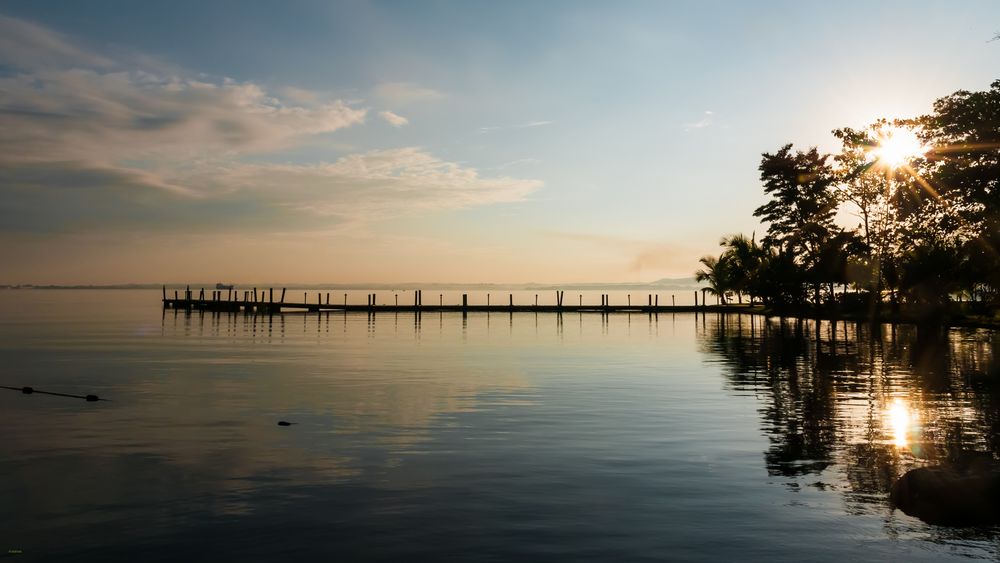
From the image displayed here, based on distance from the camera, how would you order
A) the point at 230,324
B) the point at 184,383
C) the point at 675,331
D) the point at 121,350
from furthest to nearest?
the point at 230,324 → the point at 675,331 → the point at 121,350 → the point at 184,383

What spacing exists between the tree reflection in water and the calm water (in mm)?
108

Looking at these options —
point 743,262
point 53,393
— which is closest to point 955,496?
point 53,393

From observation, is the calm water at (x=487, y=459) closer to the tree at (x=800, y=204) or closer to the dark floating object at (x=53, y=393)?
the dark floating object at (x=53, y=393)

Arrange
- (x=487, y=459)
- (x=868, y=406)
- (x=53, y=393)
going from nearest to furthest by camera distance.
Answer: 1. (x=487, y=459)
2. (x=868, y=406)
3. (x=53, y=393)

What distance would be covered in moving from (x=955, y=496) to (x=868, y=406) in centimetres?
1139

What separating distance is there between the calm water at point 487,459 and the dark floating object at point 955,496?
355 mm

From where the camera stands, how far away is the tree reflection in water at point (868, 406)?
13.9 meters

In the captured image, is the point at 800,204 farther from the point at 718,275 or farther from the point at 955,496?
the point at 955,496

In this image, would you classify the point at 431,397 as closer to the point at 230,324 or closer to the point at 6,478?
the point at 6,478

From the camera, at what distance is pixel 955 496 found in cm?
1061

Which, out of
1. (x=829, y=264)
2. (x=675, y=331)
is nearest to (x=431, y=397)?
(x=675, y=331)

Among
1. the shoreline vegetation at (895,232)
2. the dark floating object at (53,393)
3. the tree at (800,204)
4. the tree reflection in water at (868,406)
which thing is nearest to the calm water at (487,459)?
the tree reflection in water at (868,406)

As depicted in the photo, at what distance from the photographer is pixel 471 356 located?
128 feet

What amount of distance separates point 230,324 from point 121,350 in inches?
1195
